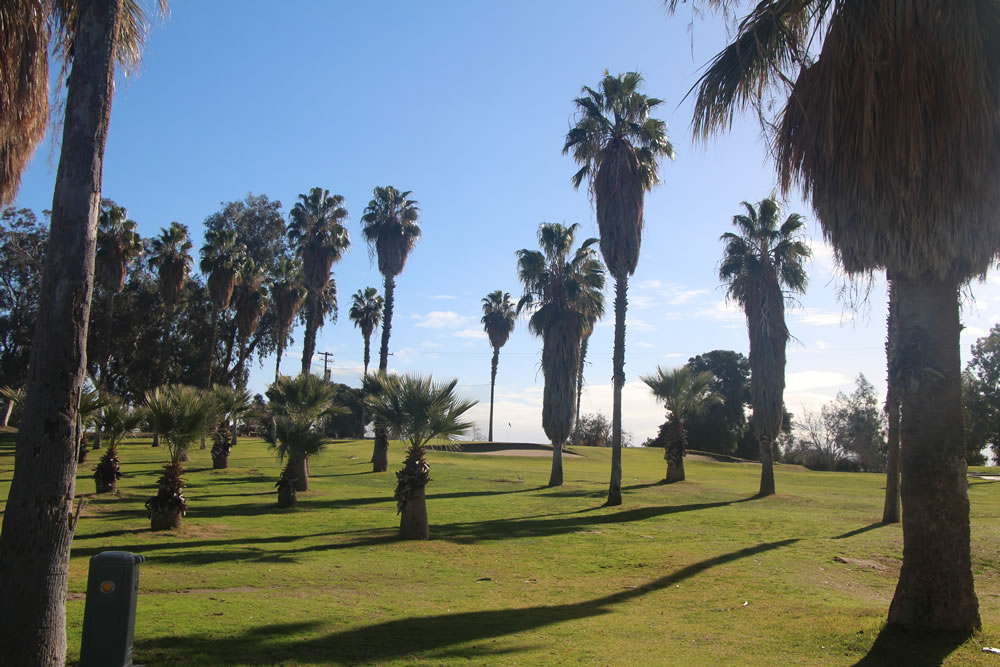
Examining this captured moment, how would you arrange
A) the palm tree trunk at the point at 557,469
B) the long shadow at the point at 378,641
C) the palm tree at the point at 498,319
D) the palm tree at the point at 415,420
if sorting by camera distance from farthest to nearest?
the palm tree at the point at 498,319 < the palm tree trunk at the point at 557,469 < the palm tree at the point at 415,420 < the long shadow at the point at 378,641

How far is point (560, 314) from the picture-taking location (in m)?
31.5

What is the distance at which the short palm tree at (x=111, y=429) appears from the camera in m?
21.5

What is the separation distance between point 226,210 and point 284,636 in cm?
5646

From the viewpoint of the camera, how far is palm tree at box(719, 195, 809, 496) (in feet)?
95.1

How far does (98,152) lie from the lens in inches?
253

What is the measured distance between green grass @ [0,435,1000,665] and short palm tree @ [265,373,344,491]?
1441 mm

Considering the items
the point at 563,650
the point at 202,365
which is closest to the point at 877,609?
the point at 563,650

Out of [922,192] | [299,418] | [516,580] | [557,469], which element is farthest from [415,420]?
[557,469]

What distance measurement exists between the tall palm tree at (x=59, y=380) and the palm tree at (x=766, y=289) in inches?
1051

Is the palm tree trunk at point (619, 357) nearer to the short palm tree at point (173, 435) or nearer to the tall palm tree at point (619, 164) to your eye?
the tall palm tree at point (619, 164)

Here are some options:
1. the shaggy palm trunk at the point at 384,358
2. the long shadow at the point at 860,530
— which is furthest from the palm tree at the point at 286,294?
the long shadow at the point at 860,530

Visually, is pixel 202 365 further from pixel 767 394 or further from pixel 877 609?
pixel 877 609

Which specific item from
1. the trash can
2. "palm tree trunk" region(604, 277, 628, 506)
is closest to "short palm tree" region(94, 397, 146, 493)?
"palm tree trunk" region(604, 277, 628, 506)

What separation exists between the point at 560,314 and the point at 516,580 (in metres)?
20.0
